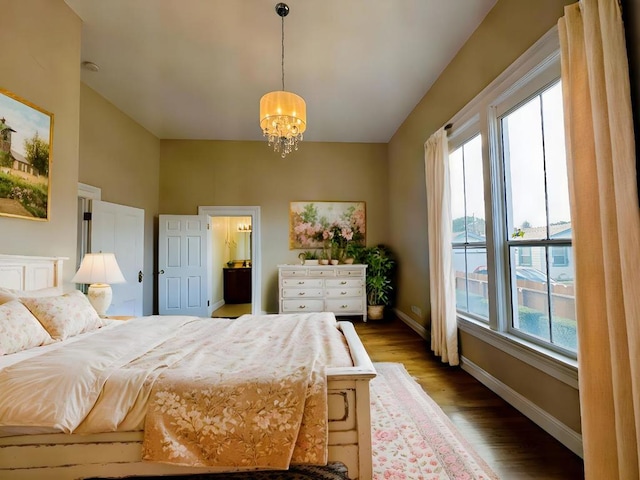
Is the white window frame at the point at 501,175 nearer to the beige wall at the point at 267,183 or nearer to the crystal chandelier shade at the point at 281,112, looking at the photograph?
the crystal chandelier shade at the point at 281,112

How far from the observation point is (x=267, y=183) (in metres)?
5.34

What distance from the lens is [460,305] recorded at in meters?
3.18

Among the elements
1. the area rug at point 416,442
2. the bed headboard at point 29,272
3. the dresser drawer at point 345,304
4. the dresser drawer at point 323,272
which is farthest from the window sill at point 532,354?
the bed headboard at point 29,272

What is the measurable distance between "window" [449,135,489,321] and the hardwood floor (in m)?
0.66

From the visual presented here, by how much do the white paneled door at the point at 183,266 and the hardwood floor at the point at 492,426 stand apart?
3.13 meters

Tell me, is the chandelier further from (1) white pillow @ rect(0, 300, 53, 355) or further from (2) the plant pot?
(2) the plant pot

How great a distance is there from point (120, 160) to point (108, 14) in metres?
2.08

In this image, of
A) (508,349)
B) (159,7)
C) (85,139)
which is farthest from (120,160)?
(508,349)

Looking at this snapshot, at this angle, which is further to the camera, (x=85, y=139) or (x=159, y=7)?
(x=85, y=139)

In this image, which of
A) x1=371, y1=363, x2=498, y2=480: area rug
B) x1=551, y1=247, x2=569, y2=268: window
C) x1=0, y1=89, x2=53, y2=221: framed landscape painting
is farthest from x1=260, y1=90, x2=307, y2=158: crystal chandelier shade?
x1=371, y1=363, x2=498, y2=480: area rug

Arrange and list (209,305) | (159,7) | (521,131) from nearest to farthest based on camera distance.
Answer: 1. (521,131)
2. (159,7)
3. (209,305)

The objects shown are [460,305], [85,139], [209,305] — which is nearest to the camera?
[460,305]

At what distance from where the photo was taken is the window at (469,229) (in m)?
2.80

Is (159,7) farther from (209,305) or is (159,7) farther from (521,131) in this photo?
(209,305)
